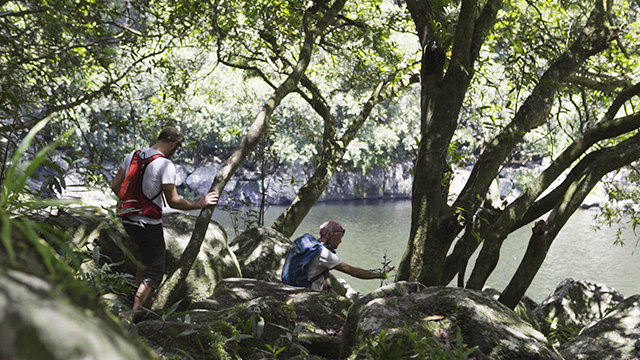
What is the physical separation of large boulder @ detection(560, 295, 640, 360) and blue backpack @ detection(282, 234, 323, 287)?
7.64 ft

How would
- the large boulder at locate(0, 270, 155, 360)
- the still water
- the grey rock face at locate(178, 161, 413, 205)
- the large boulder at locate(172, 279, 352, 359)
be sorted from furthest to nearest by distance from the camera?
the grey rock face at locate(178, 161, 413, 205)
the still water
the large boulder at locate(172, 279, 352, 359)
the large boulder at locate(0, 270, 155, 360)

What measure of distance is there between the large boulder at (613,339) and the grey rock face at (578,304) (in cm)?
325

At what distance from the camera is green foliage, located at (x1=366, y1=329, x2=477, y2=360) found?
74.8 inches

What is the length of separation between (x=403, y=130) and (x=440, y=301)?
3031 cm

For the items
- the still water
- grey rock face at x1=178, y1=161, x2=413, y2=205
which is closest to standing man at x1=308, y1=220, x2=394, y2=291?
the still water

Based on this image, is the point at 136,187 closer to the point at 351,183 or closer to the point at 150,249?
the point at 150,249

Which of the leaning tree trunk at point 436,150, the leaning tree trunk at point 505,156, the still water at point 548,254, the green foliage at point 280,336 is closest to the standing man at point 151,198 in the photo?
the leaning tree trunk at point 436,150

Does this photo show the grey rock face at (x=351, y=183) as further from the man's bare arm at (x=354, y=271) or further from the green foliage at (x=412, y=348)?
the green foliage at (x=412, y=348)

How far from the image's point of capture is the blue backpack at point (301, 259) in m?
5.39

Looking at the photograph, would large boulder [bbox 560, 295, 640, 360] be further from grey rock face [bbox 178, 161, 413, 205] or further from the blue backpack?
grey rock face [bbox 178, 161, 413, 205]

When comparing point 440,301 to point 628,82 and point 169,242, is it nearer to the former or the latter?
point 169,242

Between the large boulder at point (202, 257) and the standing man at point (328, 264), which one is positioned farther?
the large boulder at point (202, 257)

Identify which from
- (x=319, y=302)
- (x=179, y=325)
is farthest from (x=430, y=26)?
(x=179, y=325)

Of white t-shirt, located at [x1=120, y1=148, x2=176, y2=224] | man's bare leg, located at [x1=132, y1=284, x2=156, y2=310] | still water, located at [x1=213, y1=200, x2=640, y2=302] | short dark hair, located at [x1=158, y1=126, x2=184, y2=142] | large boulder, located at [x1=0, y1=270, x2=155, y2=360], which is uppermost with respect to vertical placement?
short dark hair, located at [x1=158, y1=126, x2=184, y2=142]
